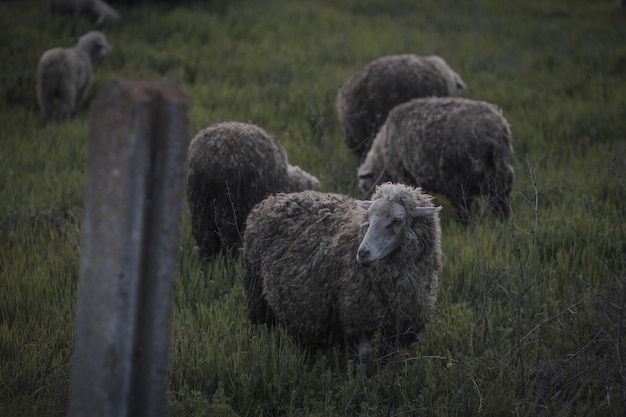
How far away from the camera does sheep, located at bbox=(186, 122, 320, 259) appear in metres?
5.39

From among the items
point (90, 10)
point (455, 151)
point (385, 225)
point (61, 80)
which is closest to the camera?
point (385, 225)

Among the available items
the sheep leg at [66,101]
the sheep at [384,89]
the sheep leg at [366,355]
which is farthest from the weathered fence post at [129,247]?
the sheep leg at [66,101]

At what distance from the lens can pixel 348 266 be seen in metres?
3.82

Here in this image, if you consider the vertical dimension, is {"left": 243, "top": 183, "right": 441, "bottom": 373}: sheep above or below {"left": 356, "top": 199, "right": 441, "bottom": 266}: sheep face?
below

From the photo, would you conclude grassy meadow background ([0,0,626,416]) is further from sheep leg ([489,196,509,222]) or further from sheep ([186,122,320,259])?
sheep ([186,122,320,259])

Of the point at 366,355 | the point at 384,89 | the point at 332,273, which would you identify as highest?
the point at 384,89

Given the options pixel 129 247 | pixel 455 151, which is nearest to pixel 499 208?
pixel 455 151

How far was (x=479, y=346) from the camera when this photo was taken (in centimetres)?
421

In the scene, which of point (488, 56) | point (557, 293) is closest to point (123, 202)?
point (557, 293)

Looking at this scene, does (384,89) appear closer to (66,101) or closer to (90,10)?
(66,101)

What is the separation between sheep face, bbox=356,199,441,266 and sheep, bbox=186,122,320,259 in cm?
187

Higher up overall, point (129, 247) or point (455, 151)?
point (129, 247)

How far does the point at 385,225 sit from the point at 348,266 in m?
0.38

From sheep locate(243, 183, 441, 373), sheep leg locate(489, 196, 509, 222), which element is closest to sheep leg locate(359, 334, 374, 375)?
sheep locate(243, 183, 441, 373)
